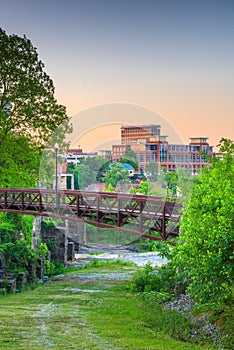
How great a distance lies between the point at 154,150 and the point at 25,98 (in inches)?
332

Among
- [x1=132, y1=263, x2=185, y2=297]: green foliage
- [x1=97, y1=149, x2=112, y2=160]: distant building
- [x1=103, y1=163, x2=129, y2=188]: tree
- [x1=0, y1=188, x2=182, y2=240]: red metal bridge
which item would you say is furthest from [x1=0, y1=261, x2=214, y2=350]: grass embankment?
[x1=97, y1=149, x2=112, y2=160]: distant building

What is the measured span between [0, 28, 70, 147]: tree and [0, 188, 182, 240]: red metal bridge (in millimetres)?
3921

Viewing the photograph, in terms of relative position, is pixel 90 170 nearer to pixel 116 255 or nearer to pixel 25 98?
pixel 25 98

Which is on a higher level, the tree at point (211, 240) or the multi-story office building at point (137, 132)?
the multi-story office building at point (137, 132)

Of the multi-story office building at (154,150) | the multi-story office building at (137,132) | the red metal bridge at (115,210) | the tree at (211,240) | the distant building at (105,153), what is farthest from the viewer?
the distant building at (105,153)

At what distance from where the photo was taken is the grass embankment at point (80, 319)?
16359 millimetres

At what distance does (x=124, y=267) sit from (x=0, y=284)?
10.4 meters

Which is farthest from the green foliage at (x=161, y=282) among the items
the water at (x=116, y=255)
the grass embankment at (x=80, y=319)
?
the water at (x=116, y=255)

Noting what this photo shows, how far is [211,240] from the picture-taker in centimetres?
1612

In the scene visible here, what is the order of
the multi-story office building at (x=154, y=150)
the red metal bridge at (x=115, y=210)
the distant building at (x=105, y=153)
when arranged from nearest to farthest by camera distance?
1. the red metal bridge at (x=115, y=210)
2. the multi-story office building at (x=154, y=150)
3. the distant building at (x=105, y=153)

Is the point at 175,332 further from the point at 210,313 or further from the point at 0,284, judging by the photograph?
the point at 0,284

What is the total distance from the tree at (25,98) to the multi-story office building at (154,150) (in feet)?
16.7

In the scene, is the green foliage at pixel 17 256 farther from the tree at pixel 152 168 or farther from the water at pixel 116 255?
the water at pixel 116 255

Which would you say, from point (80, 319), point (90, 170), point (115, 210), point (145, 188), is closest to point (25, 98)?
point (90, 170)
